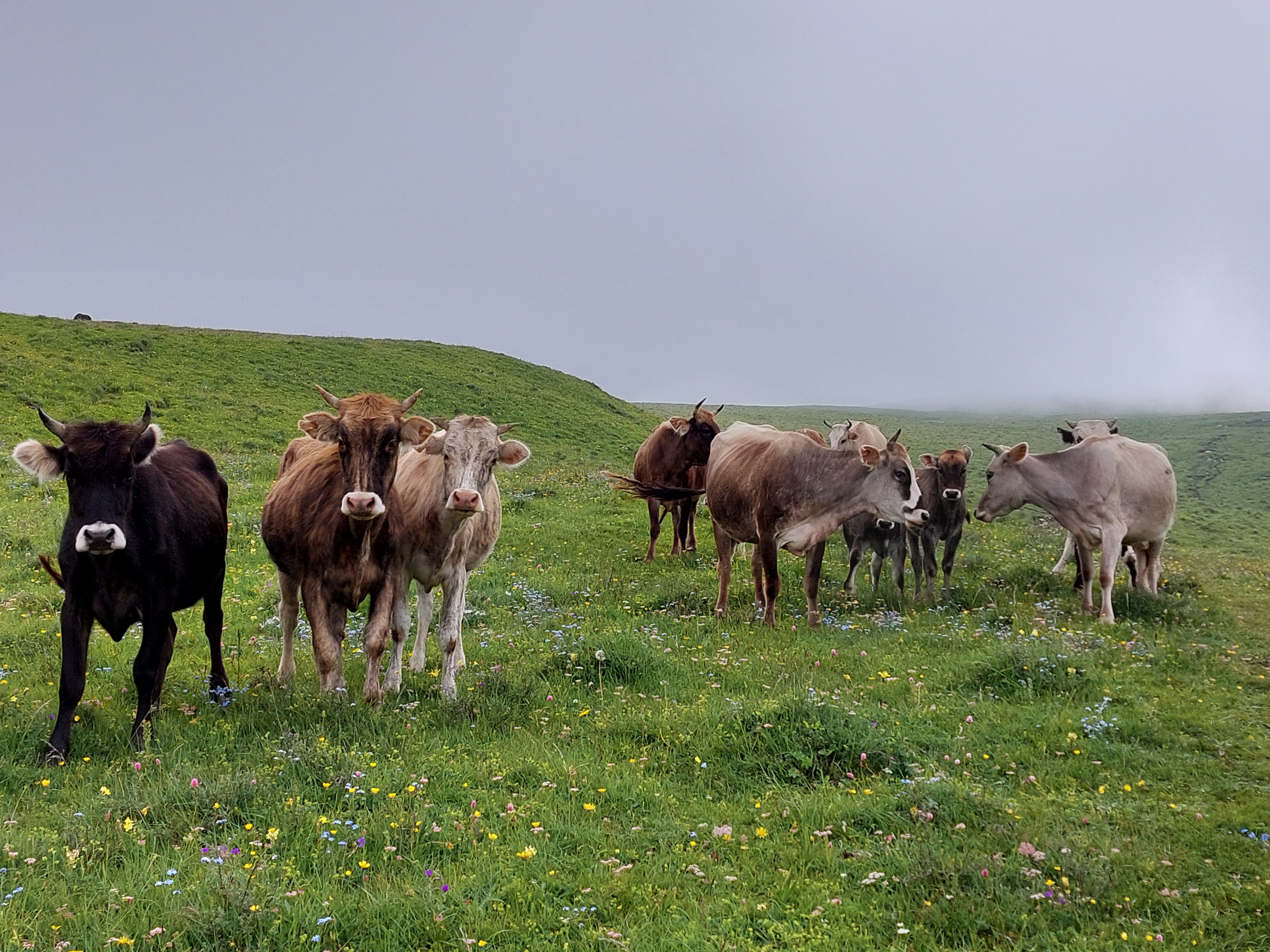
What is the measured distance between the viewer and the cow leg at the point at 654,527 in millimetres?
15734

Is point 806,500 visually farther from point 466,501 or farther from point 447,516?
point 466,501

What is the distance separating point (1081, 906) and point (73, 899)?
202 inches

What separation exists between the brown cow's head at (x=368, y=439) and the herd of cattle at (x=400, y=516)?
0.02 meters

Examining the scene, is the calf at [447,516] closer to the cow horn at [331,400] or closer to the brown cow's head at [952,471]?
the cow horn at [331,400]

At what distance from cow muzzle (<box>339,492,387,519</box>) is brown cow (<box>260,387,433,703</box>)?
0.24 meters

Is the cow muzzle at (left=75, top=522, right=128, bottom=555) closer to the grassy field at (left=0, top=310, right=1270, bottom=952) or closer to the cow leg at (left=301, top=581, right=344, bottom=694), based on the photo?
the grassy field at (left=0, top=310, right=1270, bottom=952)

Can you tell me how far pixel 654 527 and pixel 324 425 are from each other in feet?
30.9

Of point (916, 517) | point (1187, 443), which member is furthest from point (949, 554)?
point (1187, 443)

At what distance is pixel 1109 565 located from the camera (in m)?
11.6

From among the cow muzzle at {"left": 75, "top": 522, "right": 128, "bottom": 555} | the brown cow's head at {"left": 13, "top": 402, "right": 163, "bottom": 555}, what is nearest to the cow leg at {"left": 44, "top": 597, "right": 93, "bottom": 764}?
the brown cow's head at {"left": 13, "top": 402, "right": 163, "bottom": 555}

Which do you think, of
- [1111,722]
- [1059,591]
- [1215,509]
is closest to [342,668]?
[1111,722]

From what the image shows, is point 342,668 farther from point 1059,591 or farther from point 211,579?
point 1059,591

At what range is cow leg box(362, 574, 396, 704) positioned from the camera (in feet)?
23.0

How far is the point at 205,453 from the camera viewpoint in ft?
27.5
